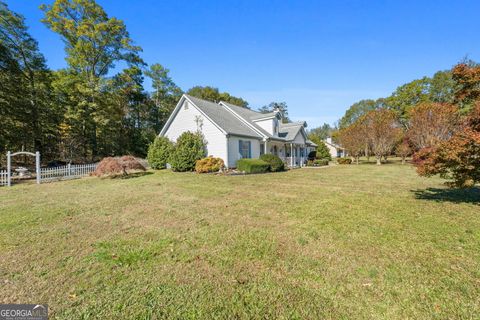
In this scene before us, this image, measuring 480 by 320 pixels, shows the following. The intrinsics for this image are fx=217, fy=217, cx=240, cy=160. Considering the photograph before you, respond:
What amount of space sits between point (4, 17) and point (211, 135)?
22056 mm

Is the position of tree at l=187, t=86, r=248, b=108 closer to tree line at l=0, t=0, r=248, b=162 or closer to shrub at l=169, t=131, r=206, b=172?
tree line at l=0, t=0, r=248, b=162

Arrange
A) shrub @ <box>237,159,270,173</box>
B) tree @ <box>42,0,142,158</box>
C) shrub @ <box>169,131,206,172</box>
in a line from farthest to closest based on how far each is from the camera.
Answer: tree @ <box>42,0,142,158</box>, shrub @ <box>169,131,206,172</box>, shrub @ <box>237,159,270,173</box>

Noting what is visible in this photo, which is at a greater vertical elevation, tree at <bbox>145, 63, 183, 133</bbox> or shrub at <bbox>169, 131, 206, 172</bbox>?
tree at <bbox>145, 63, 183, 133</bbox>

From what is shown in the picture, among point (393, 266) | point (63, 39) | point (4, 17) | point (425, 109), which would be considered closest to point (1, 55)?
point (4, 17)

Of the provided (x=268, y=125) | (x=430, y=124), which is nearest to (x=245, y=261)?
(x=268, y=125)

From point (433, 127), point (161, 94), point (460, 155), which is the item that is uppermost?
point (161, 94)

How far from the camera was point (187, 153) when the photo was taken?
16844 mm

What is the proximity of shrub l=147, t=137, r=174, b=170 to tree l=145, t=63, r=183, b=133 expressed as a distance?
18.6 meters

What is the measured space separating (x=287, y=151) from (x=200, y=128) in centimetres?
1234

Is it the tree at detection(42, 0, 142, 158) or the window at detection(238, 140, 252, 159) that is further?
the tree at detection(42, 0, 142, 158)

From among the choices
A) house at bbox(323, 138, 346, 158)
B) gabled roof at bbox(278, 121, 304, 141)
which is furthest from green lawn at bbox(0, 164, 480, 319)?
house at bbox(323, 138, 346, 158)

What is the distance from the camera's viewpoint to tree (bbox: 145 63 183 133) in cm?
3616

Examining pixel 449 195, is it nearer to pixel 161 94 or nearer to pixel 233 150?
pixel 233 150

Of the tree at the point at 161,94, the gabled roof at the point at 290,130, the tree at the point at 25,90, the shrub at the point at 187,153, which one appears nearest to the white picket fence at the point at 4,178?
the shrub at the point at 187,153
